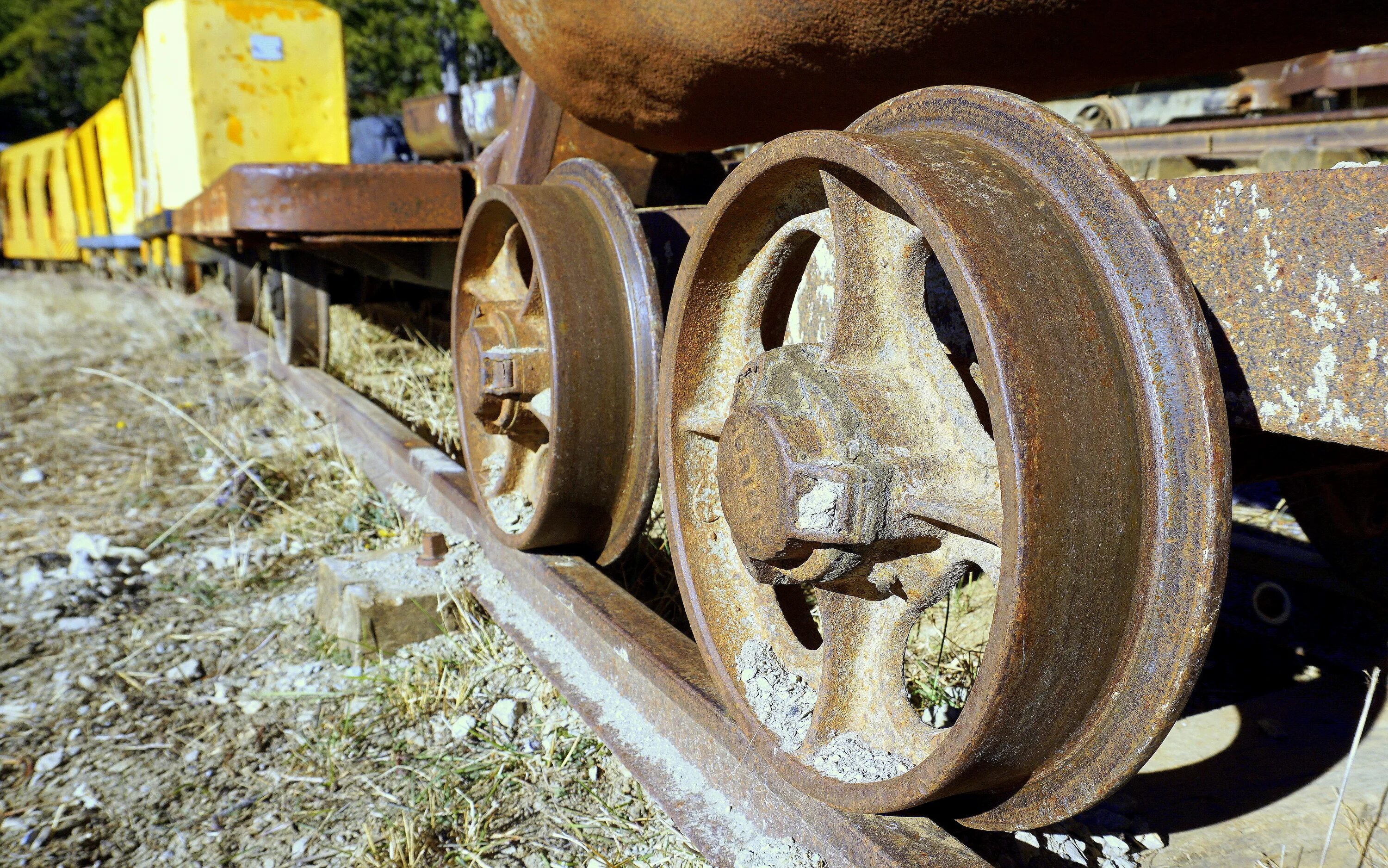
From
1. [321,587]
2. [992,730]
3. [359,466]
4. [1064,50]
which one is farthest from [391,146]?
[992,730]

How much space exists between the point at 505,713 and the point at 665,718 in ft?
1.38

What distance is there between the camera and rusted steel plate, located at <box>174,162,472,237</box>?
2.51 metres

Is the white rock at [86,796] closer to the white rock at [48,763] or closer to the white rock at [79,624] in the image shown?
the white rock at [48,763]

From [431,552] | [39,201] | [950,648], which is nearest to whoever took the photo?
[950,648]

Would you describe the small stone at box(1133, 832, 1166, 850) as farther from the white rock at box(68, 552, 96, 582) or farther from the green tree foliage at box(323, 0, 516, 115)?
the green tree foliage at box(323, 0, 516, 115)

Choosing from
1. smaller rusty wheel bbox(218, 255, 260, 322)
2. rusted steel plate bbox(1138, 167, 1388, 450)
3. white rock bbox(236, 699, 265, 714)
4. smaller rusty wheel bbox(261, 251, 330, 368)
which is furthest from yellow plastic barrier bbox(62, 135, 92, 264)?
rusted steel plate bbox(1138, 167, 1388, 450)

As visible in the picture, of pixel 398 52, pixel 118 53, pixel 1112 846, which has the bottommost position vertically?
pixel 1112 846

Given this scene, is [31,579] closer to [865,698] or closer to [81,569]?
[81,569]

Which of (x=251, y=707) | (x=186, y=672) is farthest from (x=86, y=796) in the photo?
(x=186, y=672)

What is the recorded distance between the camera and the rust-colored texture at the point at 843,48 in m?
1.25

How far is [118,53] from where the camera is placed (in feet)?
78.1

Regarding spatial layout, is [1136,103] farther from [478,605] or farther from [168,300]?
[168,300]

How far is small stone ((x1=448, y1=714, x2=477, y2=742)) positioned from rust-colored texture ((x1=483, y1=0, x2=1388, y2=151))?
120 cm

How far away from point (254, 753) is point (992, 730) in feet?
4.57
